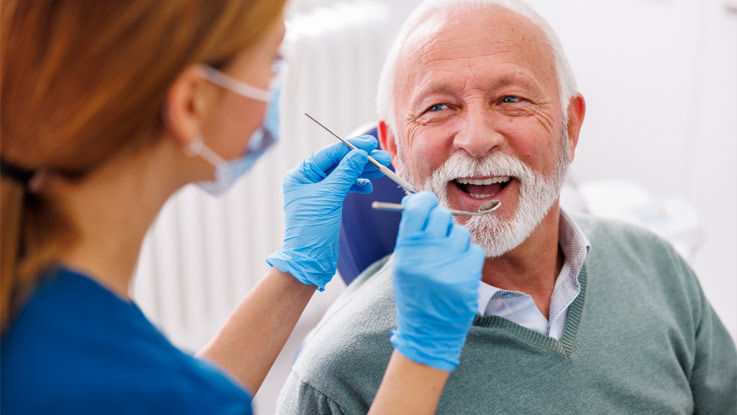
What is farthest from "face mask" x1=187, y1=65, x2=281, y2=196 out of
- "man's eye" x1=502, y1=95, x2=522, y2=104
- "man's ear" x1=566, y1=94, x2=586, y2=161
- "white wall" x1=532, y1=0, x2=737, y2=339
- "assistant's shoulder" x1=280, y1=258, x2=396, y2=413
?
"white wall" x1=532, y1=0, x2=737, y2=339

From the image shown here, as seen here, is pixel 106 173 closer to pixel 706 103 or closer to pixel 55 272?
pixel 55 272

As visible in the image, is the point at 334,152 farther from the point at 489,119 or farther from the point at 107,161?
the point at 107,161

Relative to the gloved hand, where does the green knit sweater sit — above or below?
below

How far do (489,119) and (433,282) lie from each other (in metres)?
0.41

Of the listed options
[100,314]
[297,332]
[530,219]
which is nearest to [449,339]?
[530,219]

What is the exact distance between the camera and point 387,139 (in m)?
1.50

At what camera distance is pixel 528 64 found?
1.34 meters

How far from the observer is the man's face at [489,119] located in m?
1.31

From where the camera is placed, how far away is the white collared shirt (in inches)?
52.3

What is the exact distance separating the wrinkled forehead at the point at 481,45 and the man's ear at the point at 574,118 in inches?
3.0

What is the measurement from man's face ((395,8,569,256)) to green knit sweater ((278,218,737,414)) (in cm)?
20

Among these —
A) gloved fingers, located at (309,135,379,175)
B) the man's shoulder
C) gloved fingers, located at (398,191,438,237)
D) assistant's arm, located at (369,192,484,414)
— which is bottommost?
the man's shoulder

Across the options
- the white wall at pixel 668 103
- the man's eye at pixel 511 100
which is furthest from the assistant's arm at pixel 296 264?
the white wall at pixel 668 103

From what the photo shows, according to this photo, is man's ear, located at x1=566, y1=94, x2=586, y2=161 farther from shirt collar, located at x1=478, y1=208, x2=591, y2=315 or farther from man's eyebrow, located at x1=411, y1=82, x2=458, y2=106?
man's eyebrow, located at x1=411, y1=82, x2=458, y2=106
